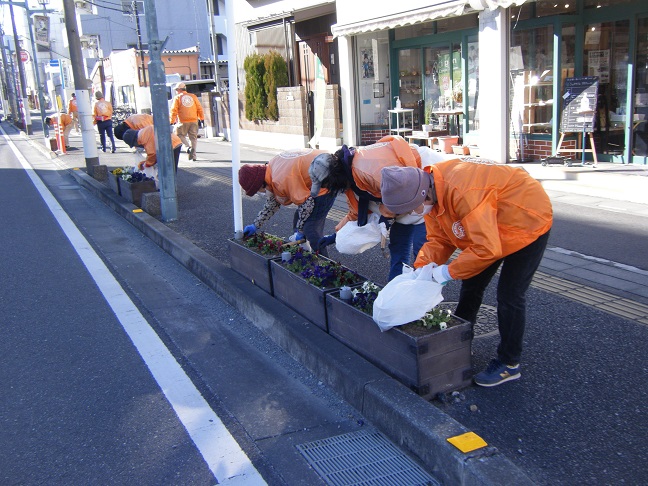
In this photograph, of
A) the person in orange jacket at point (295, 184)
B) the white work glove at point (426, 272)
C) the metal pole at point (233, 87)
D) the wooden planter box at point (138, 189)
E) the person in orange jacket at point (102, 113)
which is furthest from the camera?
the person in orange jacket at point (102, 113)

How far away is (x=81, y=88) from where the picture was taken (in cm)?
1443

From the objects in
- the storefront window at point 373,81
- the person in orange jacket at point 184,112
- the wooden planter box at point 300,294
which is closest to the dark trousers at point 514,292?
the wooden planter box at point 300,294

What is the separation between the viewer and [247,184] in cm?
551

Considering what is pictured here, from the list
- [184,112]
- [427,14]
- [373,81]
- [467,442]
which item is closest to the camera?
[467,442]

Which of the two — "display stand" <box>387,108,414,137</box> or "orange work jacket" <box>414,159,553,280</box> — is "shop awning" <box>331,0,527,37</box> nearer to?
"display stand" <box>387,108,414,137</box>

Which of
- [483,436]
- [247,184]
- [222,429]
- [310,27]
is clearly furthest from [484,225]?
[310,27]

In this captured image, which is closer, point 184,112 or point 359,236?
point 359,236

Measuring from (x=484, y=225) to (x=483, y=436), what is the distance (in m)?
1.12

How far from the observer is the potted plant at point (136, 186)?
1036cm

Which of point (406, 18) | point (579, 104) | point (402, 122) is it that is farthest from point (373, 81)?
point (579, 104)

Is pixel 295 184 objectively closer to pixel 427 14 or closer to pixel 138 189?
pixel 138 189

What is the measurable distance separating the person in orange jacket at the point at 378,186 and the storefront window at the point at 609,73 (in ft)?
25.3

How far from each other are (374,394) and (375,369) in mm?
306

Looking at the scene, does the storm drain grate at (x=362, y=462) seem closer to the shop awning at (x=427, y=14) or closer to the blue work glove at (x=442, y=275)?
the blue work glove at (x=442, y=275)
